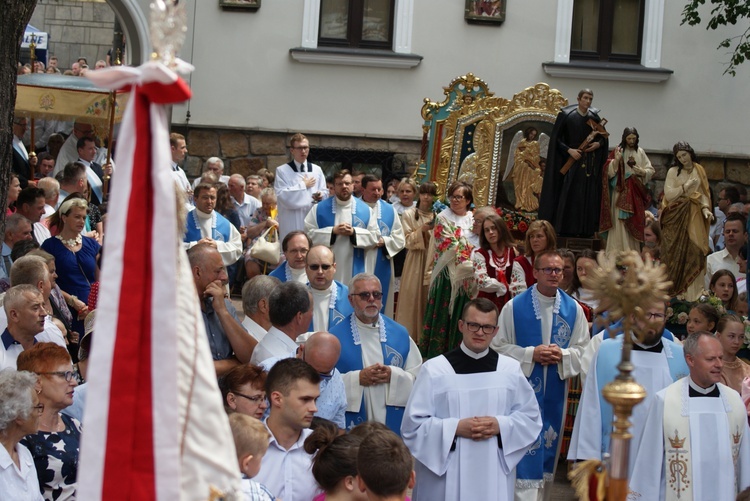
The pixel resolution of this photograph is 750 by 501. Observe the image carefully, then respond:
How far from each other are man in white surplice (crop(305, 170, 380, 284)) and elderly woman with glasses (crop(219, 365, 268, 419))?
5560 millimetres

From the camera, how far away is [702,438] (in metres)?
6.38

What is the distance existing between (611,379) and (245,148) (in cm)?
1229

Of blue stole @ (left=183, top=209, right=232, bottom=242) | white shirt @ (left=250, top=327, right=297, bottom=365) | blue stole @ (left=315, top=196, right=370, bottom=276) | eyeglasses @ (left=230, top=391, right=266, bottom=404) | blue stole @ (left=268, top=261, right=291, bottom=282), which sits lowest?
eyeglasses @ (left=230, top=391, right=266, bottom=404)

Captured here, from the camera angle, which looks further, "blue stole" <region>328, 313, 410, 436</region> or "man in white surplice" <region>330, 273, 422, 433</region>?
"blue stole" <region>328, 313, 410, 436</region>

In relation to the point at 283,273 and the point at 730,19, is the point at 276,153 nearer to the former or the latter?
the point at 730,19

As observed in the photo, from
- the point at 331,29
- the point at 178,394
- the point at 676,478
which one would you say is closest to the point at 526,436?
the point at 676,478

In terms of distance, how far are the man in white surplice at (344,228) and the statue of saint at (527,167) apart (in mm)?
2346

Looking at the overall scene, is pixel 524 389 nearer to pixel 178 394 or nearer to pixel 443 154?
pixel 178 394

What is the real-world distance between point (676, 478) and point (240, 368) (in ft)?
8.54

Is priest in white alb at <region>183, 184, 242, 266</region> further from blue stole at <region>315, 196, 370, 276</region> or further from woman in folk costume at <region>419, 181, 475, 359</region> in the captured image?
woman in folk costume at <region>419, 181, 475, 359</region>

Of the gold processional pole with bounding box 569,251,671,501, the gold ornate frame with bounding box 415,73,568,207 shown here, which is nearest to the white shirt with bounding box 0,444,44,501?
the gold processional pole with bounding box 569,251,671,501

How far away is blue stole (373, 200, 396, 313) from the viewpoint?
1128 centimetres

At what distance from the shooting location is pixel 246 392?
5.33 meters

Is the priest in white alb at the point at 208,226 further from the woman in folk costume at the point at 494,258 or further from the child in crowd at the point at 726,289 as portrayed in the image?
the child in crowd at the point at 726,289
